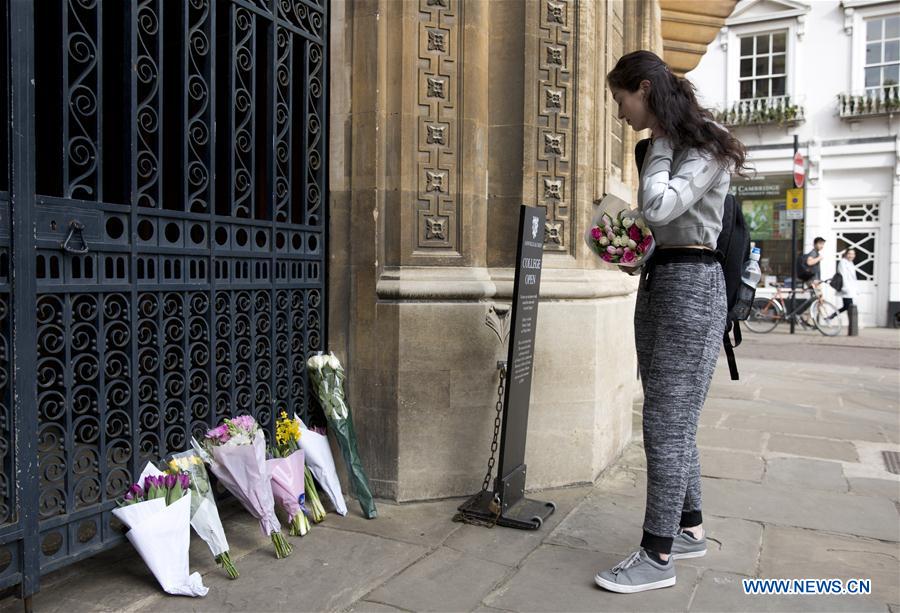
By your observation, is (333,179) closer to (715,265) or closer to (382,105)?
(382,105)

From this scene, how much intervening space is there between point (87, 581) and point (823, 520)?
3.68 m

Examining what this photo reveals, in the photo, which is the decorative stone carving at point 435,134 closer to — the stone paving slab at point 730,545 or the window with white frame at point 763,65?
the stone paving slab at point 730,545

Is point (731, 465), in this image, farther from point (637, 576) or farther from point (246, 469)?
point (246, 469)

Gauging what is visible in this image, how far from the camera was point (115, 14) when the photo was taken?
4020 millimetres

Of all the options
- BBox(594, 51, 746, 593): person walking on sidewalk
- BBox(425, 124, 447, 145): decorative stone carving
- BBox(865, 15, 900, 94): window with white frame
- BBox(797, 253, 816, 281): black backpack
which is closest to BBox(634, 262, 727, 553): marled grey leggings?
BBox(594, 51, 746, 593): person walking on sidewalk

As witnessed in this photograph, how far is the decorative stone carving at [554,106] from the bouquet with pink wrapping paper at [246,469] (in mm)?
2149

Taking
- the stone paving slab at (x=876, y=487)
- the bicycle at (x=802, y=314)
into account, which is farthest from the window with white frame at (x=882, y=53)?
the stone paving slab at (x=876, y=487)

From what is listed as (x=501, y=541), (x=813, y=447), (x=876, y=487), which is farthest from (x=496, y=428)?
(x=813, y=447)

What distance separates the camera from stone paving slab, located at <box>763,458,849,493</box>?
4.85 metres

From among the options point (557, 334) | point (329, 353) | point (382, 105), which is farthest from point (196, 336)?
point (557, 334)

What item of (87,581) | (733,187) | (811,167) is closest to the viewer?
(87,581)

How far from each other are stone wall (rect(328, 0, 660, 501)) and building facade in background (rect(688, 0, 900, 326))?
53.1ft

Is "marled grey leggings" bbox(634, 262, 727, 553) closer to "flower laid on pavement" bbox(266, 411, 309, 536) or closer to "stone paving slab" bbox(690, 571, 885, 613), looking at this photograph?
"stone paving slab" bbox(690, 571, 885, 613)

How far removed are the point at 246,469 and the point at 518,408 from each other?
1.46 m
